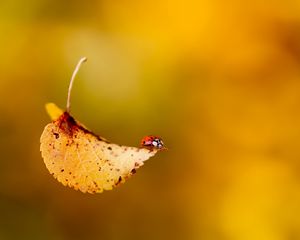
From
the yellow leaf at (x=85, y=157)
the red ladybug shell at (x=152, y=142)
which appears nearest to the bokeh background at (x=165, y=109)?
the red ladybug shell at (x=152, y=142)

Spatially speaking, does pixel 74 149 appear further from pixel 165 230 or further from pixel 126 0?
pixel 126 0

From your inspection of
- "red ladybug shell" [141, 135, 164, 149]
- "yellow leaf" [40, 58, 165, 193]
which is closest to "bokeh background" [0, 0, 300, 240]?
"red ladybug shell" [141, 135, 164, 149]

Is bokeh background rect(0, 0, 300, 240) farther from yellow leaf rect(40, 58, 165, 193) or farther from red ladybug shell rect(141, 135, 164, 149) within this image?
yellow leaf rect(40, 58, 165, 193)

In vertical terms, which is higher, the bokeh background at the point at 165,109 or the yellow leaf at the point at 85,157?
the bokeh background at the point at 165,109

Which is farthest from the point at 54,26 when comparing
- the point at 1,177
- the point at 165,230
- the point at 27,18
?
the point at 165,230

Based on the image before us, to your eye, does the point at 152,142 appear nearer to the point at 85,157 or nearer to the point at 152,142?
the point at 152,142

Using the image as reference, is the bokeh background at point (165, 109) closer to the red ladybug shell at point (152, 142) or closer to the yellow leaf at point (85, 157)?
the red ladybug shell at point (152, 142)
